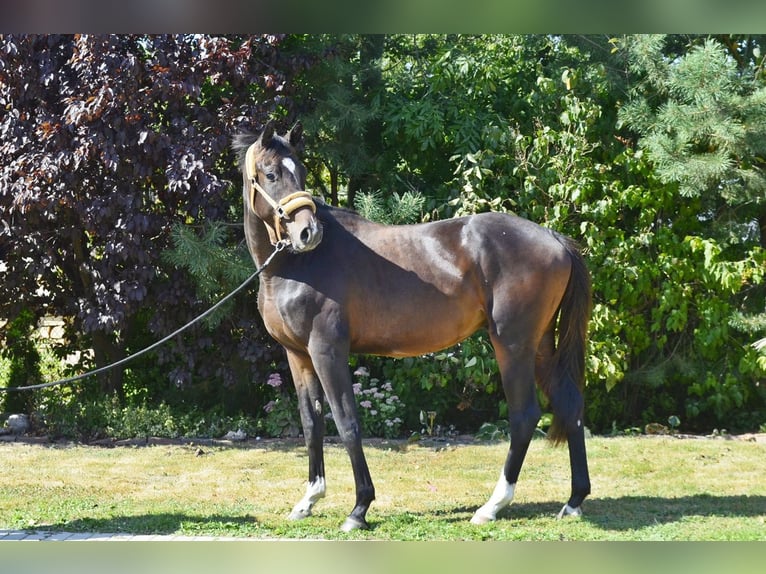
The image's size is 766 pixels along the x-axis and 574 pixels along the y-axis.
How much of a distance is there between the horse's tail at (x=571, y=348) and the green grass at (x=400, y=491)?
0.64 metres

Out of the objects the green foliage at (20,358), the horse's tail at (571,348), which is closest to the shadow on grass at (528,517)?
the horse's tail at (571,348)

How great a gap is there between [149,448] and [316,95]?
12.4ft

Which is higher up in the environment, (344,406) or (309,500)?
(344,406)

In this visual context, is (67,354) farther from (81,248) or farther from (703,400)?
(703,400)

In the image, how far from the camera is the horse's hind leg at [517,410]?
15.5 ft

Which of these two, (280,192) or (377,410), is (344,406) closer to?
(280,192)

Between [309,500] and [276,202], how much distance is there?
1821mm

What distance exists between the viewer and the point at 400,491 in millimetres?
5656

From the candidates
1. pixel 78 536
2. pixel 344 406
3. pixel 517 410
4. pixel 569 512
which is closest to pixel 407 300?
pixel 344 406

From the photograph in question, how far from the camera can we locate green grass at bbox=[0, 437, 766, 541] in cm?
456

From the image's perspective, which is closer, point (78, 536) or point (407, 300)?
point (78, 536)

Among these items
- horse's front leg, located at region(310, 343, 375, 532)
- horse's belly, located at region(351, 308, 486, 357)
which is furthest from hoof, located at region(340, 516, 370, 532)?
horse's belly, located at region(351, 308, 486, 357)

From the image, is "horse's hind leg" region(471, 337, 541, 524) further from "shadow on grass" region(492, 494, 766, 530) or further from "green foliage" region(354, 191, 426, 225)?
"green foliage" region(354, 191, 426, 225)

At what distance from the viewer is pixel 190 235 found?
7012 millimetres
